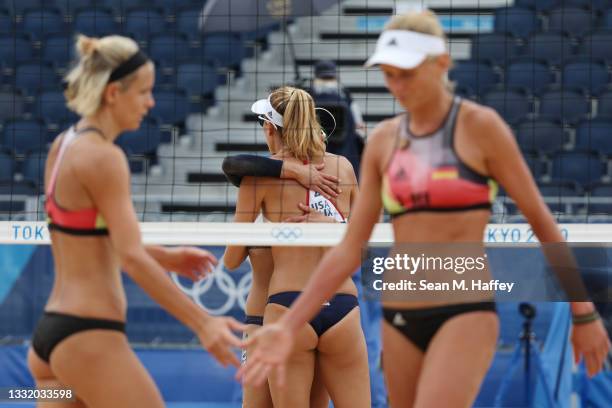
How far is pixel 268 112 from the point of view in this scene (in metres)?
5.38

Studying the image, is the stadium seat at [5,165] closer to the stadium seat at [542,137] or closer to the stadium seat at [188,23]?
the stadium seat at [188,23]

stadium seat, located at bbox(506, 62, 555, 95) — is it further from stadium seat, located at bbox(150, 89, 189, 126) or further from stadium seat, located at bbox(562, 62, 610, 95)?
stadium seat, located at bbox(150, 89, 189, 126)

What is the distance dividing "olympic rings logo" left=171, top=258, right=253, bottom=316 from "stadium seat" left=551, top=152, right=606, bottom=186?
4046 millimetres

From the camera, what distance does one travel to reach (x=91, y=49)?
392cm

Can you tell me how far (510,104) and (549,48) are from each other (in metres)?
1.26

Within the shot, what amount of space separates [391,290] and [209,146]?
8946mm

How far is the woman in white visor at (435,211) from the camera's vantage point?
3707 mm

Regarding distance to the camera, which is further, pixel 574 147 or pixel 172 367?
pixel 574 147

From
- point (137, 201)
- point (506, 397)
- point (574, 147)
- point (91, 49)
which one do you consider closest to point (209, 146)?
point (137, 201)

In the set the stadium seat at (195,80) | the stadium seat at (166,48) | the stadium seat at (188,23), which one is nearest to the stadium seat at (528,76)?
the stadium seat at (195,80)

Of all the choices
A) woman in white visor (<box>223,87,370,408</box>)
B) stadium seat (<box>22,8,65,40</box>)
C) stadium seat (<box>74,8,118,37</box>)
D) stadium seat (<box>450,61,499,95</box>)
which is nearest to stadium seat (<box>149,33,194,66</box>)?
stadium seat (<box>74,8,118,37</box>)

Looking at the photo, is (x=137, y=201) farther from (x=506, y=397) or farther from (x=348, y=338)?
(x=348, y=338)

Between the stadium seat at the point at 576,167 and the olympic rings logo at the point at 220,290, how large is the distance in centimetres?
405

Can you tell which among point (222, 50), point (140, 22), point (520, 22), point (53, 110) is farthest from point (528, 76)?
point (53, 110)
